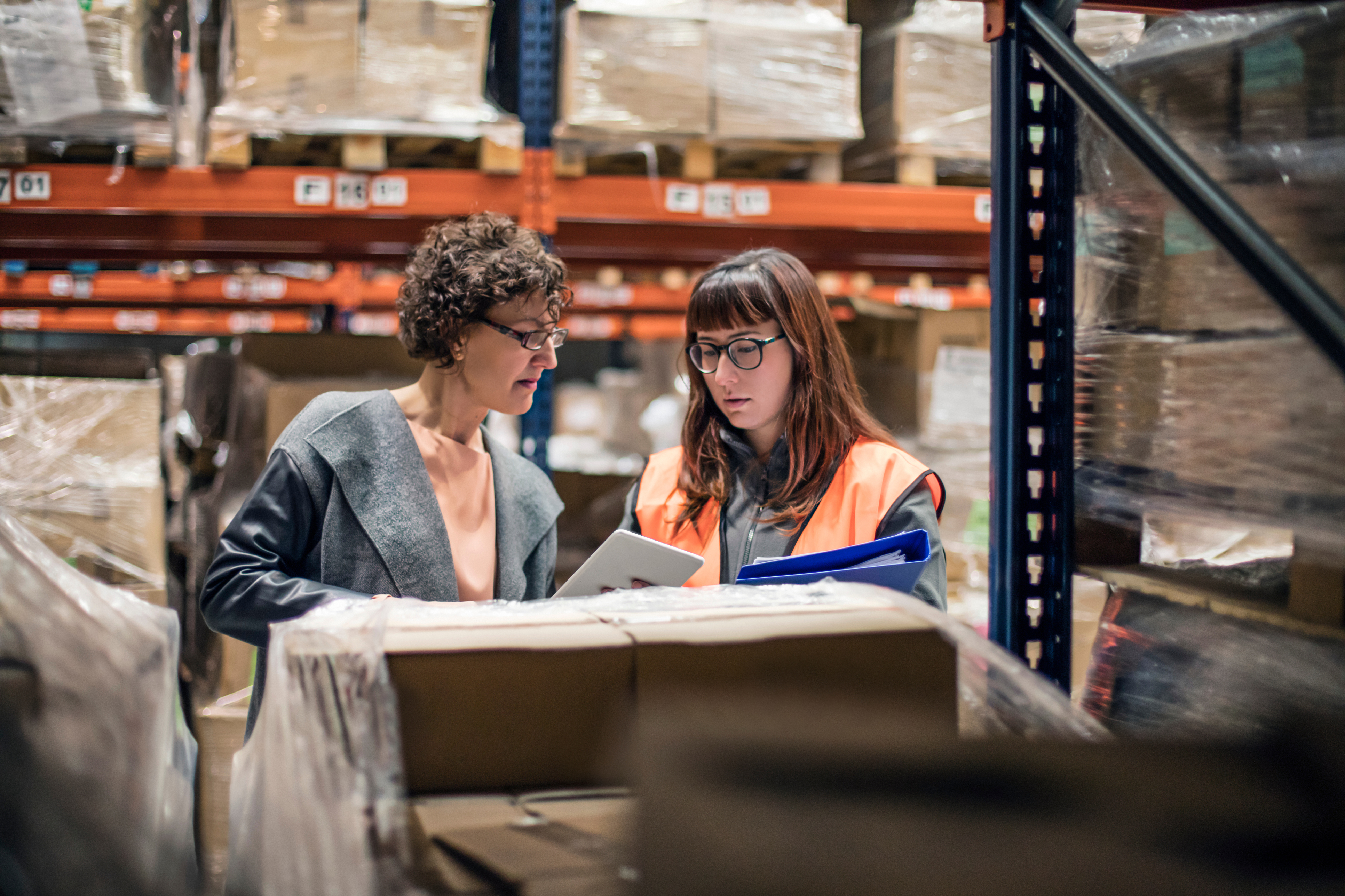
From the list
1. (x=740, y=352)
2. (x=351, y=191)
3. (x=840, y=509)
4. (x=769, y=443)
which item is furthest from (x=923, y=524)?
(x=351, y=191)

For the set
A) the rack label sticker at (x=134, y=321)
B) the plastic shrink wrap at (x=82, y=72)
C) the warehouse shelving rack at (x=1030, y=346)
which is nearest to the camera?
the warehouse shelving rack at (x=1030, y=346)

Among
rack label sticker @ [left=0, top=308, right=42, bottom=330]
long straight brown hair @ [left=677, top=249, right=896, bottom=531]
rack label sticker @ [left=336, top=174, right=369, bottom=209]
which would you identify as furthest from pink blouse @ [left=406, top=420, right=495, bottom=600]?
rack label sticker @ [left=0, top=308, right=42, bottom=330]

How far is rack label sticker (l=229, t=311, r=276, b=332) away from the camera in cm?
640

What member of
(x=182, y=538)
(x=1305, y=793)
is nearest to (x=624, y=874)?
(x=1305, y=793)

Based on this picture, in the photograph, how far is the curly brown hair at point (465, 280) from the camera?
173cm

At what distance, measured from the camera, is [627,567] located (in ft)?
4.40

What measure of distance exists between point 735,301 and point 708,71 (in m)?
1.14

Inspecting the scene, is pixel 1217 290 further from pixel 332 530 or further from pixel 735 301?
pixel 332 530

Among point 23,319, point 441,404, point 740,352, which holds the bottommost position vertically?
point 441,404

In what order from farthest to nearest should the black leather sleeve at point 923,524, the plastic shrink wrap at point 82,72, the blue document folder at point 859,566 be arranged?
the plastic shrink wrap at point 82,72, the black leather sleeve at point 923,524, the blue document folder at point 859,566

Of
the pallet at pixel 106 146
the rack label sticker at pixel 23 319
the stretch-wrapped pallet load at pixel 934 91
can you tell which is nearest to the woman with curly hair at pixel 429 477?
the pallet at pixel 106 146

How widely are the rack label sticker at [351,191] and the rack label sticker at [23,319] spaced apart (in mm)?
4621

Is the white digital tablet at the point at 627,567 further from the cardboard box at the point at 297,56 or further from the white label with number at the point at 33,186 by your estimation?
the white label with number at the point at 33,186

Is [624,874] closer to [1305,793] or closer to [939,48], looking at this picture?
[1305,793]
